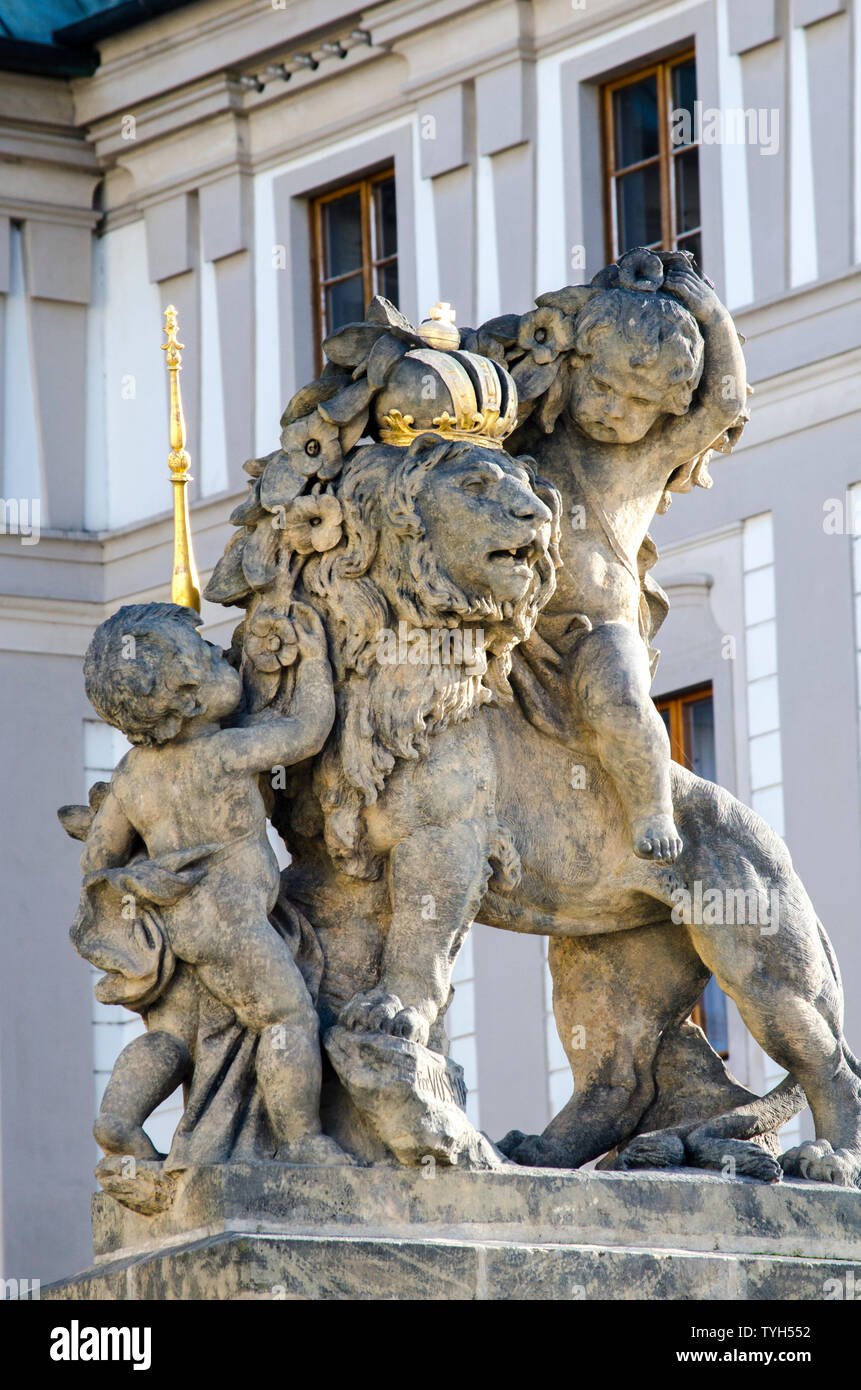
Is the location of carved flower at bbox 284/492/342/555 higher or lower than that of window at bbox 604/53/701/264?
lower

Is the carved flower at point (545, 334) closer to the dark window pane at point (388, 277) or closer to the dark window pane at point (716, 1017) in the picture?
the dark window pane at point (716, 1017)

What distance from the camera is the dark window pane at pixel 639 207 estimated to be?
2400cm

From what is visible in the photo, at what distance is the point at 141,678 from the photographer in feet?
27.5

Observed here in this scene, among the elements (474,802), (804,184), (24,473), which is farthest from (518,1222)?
(24,473)

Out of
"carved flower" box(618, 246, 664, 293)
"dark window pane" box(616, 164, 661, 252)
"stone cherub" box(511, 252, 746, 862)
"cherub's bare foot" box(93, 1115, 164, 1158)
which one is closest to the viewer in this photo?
"cherub's bare foot" box(93, 1115, 164, 1158)

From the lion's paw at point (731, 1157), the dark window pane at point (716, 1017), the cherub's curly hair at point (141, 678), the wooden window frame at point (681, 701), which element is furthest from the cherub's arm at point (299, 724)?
the wooden window frame at point (681, 701)

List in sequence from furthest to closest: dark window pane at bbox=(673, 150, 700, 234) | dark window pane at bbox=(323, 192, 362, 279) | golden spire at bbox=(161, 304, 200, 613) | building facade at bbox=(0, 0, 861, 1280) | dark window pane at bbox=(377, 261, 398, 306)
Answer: dark window pane at bbox=(323, 192, 362, 279) → dark window pane at bbox=(377, 261, 398, 306) → dark window pane at bbox=(673, 150, 700, 234) → building facade at bbox=(0, 0, 861, 1280) → golden spire at bbox=(161, 304, 200, 613)

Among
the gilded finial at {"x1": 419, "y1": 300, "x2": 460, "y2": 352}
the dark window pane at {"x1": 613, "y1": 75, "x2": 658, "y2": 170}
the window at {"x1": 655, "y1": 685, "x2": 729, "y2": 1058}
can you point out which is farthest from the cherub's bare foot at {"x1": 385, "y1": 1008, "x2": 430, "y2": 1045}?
the dark window pane at {"x1": 613, "y1": 75, "x2": 658, "y2": 170}

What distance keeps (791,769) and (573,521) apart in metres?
13.5

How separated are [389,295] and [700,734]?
13.4 feet

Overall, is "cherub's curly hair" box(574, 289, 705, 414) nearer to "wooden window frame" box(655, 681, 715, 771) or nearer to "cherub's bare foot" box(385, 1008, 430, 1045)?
"cherub's bare foot" box(385, 1008, 430, 1045)

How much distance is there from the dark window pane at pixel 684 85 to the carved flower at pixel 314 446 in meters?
15.7

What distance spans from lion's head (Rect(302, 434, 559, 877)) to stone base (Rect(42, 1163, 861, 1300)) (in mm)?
845

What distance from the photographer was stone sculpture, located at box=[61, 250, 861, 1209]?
331 inches
